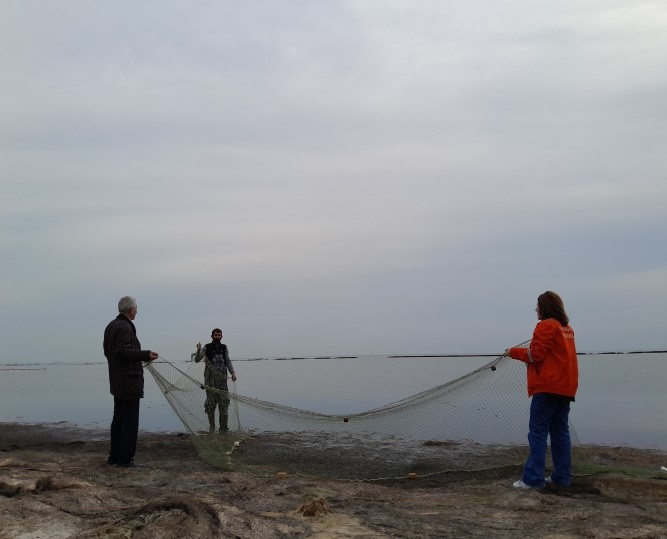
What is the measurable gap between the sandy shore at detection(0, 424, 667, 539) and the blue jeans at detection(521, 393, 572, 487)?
194 millimetres

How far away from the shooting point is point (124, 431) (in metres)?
8.02

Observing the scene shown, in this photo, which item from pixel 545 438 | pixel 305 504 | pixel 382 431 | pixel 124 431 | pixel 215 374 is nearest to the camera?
pixel 305 504

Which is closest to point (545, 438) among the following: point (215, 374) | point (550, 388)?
point (550, 388)

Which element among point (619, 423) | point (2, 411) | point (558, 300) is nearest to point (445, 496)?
point (558, 300)

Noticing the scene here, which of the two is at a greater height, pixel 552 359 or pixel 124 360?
pixel 552 359

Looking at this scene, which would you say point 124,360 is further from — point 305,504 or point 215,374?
point 305,504

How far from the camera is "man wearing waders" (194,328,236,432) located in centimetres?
1030

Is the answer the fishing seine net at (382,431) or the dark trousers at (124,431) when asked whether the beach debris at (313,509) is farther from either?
the dark trousers at (124,431)

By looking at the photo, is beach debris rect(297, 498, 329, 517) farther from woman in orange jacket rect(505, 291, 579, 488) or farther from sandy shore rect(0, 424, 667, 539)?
woman in orange jacket rect(505, 291, 579, 488)

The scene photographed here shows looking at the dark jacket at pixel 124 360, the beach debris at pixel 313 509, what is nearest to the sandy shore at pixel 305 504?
the beach debris at pixel 313 509

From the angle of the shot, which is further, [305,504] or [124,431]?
[124,431]

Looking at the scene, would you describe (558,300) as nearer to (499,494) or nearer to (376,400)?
(499,494)

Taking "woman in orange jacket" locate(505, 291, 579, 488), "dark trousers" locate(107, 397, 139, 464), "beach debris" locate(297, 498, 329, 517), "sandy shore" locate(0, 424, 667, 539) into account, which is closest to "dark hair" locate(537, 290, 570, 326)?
"woman in orange jacket" locate(505, 291, 579, 488)

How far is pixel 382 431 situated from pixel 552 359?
3386 mm
